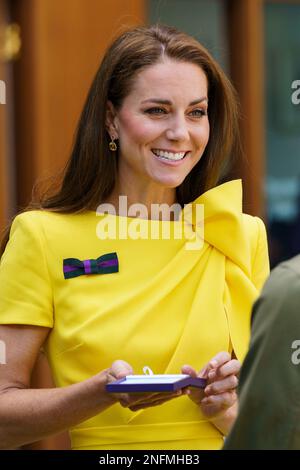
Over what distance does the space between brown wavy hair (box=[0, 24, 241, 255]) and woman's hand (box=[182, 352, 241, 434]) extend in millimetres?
576

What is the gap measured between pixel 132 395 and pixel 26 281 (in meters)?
0.50

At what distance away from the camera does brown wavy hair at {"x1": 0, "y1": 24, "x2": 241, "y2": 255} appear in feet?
9.71

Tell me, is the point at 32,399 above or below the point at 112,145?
below

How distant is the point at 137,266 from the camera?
Answer: 9.64 feet

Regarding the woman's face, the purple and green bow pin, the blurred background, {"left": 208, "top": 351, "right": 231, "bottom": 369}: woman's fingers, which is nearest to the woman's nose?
the woman's face

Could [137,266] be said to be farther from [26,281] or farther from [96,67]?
[96,67]

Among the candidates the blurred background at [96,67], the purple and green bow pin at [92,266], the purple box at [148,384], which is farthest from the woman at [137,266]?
the blurred background at [96,67]

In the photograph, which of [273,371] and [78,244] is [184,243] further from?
[273,371]

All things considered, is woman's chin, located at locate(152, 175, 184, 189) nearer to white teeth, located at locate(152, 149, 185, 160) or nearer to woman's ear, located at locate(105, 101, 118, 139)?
white teeth, located at locate(152, 149, 185, 160)

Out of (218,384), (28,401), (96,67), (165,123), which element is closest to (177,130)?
(165,123)

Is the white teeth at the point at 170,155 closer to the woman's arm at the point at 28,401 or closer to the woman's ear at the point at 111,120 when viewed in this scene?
the woman's ear at the point at 111,120

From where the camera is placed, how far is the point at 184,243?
9.77 ft

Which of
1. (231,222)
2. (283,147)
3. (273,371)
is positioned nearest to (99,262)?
(231,222)

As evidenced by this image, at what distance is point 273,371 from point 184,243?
4.34 feet
